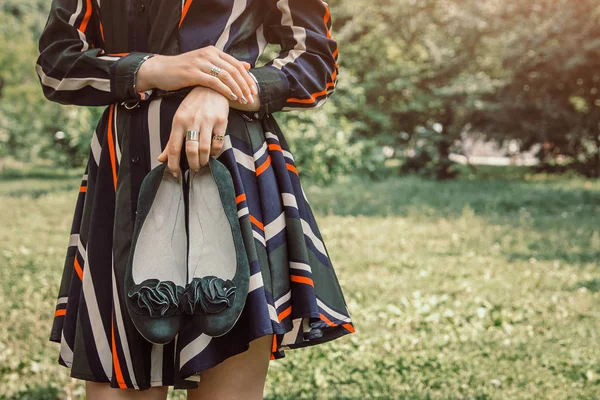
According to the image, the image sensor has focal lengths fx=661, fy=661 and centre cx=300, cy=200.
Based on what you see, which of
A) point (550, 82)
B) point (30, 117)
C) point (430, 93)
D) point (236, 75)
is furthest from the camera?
point (30, 117)

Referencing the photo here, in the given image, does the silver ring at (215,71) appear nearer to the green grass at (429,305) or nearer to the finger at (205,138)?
the finger at (205,138)

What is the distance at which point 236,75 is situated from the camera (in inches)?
49.4

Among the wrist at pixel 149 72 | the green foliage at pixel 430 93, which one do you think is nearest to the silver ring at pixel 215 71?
the wrist at pixel 149 72

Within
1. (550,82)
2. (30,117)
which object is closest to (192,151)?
(550,82)

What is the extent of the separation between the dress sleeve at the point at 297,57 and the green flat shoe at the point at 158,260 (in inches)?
10.6

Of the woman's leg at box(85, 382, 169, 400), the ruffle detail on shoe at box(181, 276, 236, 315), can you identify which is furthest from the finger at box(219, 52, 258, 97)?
the woman's leg at box(85, 382, 169, 400)

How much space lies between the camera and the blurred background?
3.55m

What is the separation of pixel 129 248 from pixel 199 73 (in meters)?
0.36

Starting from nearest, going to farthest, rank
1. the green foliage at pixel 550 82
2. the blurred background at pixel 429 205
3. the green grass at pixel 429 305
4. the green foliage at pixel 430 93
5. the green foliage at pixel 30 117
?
the green grass at pixel 429 305 → the blurred background at pixel 429 205 → the green foliage at pixel 550 82 → the green foliage at pixel 430 93 → the green foliage at pixel 30 117

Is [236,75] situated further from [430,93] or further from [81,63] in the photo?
[430,93]

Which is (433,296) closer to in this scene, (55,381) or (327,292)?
(55,381)

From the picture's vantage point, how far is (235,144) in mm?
1304

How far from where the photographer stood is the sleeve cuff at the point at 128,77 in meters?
1.28

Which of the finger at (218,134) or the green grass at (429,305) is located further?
the green grass at (429,305)
